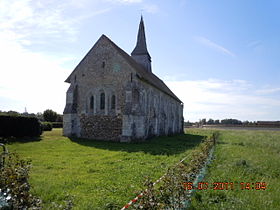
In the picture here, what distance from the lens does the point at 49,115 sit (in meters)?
39.1

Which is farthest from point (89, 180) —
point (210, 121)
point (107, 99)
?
point (210, 121)

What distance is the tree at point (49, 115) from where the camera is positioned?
3891cm

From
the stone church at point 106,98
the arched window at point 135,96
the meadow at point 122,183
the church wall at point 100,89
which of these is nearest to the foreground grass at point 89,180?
the meadow at point 122,183

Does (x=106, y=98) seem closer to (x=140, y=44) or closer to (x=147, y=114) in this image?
(x=147, y=114)

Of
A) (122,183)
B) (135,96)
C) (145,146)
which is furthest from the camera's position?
(135,96)

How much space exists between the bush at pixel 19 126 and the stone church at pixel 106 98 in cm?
249

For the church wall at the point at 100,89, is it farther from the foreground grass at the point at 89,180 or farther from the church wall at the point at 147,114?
Result: the foreground grass at the point at 89,180

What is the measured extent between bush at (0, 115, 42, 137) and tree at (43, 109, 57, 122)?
68.8 ft

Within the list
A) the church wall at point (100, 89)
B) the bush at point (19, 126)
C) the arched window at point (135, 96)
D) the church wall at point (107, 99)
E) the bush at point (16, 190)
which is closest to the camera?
the bush at point (16, 190)

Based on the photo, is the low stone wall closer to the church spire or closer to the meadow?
the meadow

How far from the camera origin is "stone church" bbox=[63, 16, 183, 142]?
17.6 meters

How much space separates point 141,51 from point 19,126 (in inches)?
A: 741

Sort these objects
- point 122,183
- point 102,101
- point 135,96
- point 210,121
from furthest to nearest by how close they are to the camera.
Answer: point 210,121, point 102,101, point 135,96, point 122,183

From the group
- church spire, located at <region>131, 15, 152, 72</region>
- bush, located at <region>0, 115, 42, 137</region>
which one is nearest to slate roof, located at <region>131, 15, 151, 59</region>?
church spire, located at <region>131, 15, 152, 72</region>
